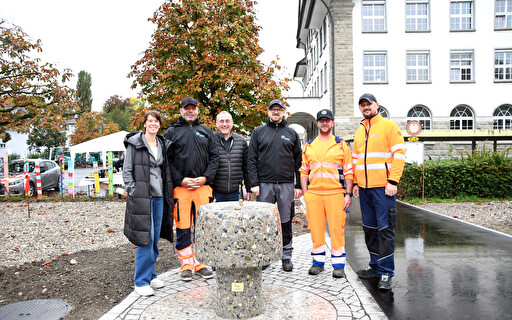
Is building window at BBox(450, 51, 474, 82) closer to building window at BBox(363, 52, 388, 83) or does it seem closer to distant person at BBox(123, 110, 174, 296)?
building window at BBox(363, 52, 388, 83)

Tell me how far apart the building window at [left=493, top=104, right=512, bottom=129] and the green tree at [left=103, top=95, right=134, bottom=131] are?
62.6 m

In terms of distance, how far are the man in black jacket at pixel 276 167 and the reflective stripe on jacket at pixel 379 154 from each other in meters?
1.00

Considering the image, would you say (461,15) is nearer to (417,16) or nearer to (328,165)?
(417,16)

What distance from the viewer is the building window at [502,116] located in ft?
84.9

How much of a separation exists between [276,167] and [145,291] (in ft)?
7.52

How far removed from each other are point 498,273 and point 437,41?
2394 centimetres

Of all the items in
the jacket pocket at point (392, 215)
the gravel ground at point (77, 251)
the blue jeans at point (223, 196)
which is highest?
the blue jeans at point (223, 196)

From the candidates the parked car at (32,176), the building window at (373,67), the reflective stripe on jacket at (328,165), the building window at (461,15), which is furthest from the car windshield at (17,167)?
the building window at (461,15)

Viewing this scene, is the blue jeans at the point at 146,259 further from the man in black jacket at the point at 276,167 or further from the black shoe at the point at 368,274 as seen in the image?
the black shoe at the point at 368,274

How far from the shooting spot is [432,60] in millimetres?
25594

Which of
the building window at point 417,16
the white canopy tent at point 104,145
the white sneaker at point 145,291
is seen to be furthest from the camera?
the building window at point 417,16

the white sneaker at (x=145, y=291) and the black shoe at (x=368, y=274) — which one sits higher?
the white sneaker at (x=145, y=291)

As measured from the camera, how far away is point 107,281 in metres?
5.20

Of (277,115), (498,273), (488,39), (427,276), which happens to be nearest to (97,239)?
(277,115)
